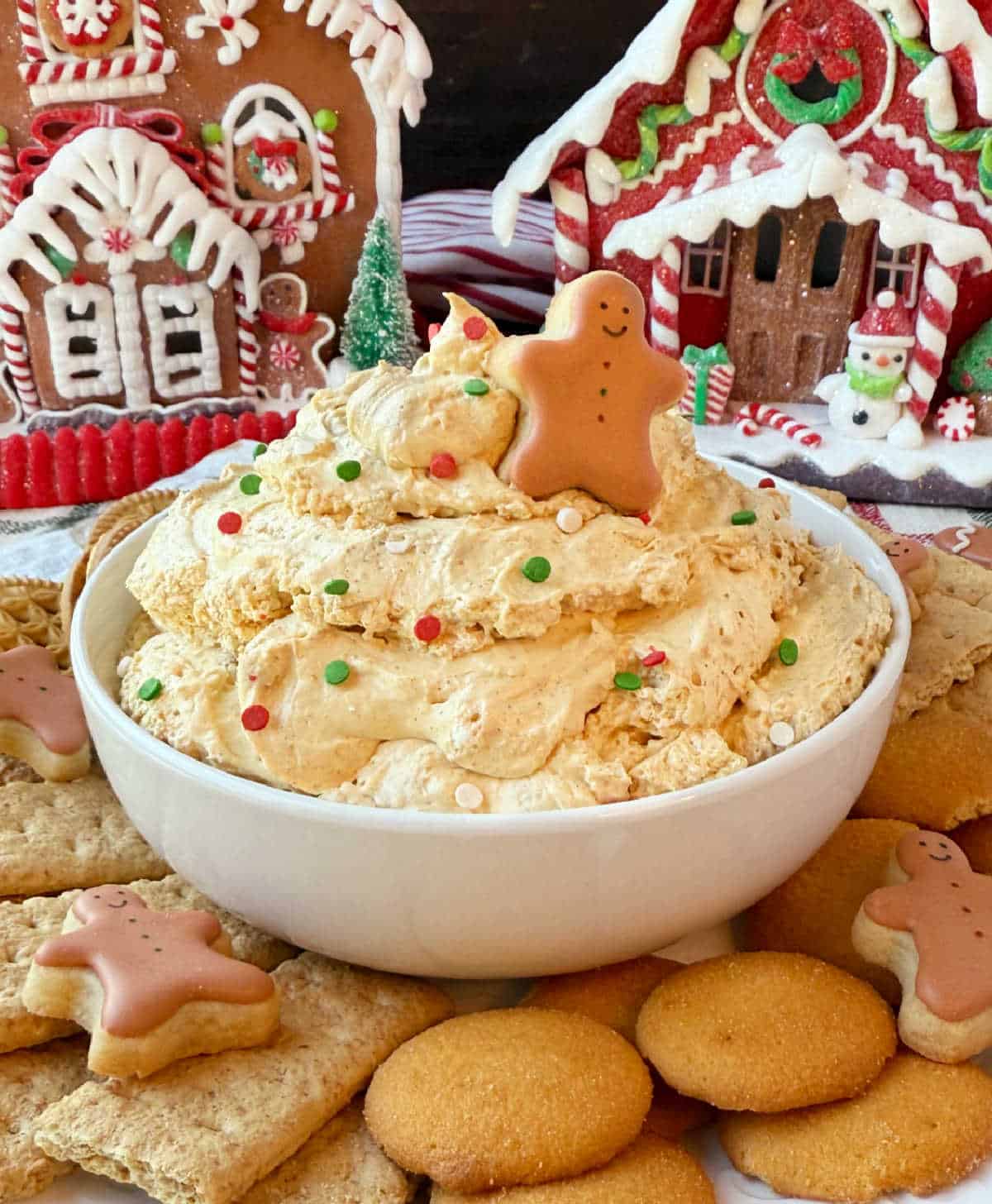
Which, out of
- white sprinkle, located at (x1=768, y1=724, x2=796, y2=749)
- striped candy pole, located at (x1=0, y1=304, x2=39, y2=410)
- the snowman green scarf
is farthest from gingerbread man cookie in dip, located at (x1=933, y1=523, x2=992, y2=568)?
striped candy pole, located at (x1=0, y1=304, x2=39, y2=410)

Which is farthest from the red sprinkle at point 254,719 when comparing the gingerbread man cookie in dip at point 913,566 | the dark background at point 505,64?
the dark background at point 505,64

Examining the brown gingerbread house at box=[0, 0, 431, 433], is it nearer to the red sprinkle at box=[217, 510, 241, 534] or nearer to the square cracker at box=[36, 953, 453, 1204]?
the red sprinkle at box=[217, 510, 241, 534]

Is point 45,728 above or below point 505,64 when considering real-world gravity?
below

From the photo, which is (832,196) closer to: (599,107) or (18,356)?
(599,107)

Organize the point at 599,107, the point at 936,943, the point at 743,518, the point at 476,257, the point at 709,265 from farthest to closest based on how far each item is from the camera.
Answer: the point at 476,257
the point at 709,265
the point at 599,107
the point at 743,518
the point at 936,943

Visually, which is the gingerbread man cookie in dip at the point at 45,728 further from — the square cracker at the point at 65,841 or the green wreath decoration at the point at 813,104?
the green wreath decoration at the point at 813,104

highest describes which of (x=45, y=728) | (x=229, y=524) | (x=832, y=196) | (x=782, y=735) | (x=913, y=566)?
(x=832, y=196)

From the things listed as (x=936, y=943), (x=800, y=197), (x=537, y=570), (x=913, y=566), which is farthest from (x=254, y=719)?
(x=800, y=197)
